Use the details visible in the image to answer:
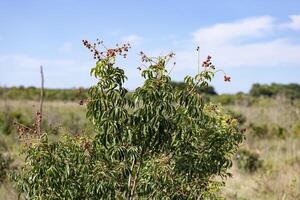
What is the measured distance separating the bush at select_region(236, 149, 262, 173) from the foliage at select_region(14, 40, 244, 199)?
8.89 metres

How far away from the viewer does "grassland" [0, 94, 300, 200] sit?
10286 millimetres

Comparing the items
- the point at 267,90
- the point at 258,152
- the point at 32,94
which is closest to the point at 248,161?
the point at 258,152

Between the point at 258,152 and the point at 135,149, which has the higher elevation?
the point at 135,149

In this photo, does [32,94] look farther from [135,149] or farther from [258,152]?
[135,149]

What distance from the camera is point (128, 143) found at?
4.55 meters

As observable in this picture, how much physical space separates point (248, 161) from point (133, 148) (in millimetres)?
9753

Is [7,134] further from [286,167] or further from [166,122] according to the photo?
[166,122]

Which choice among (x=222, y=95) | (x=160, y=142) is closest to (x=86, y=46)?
(x=160, y=142)

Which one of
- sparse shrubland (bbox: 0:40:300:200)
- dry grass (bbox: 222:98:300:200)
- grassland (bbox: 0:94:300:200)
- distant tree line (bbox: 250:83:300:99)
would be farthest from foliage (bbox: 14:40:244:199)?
distant tree line (bbox: 250:83:300:99)

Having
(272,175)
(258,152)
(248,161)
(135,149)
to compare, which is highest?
(135,149)

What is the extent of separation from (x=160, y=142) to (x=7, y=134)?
44.9 feet

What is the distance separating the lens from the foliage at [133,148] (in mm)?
4469

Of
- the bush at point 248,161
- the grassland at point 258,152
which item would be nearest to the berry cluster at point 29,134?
the grassland at point 258,152

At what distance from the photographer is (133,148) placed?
4484mm
